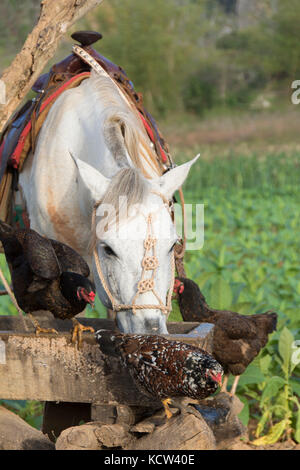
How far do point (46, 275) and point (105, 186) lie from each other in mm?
512

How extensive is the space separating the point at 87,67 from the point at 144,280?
1.97 meters

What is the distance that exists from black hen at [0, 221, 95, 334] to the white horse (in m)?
0.15

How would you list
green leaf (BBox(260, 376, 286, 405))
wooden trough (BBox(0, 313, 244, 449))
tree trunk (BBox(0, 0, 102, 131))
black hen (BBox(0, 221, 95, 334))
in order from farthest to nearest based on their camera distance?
1. green leaf (BBox(260, 376, 286, 405))
2. tree trunk (BBox(0, 0, 102, 131))
3. black hen (BBox(0, 221, 95, 334))
4. wooden trough (BBox(0, 313, 244, 449))

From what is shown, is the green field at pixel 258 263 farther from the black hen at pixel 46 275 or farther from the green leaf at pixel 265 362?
the black hen at pixel 46 275

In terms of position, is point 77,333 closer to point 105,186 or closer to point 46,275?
point 46,275

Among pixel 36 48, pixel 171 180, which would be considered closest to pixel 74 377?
pixel 171 180

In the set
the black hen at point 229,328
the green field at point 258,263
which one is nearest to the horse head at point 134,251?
the black hen at point 229,328

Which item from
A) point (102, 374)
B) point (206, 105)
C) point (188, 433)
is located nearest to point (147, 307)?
point (102, 374)

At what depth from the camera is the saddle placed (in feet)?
14.1

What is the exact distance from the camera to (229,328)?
3.65m

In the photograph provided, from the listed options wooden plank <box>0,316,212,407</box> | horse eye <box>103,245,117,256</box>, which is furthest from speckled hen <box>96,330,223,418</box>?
horse eye <box>103,245,117,256</box>

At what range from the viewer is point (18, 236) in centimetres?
323

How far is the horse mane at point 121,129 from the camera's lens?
3.55 m

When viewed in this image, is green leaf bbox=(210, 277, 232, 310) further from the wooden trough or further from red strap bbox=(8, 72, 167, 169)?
the wooden trough
